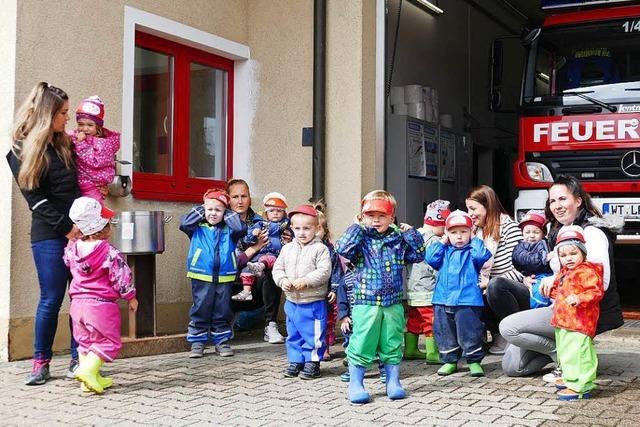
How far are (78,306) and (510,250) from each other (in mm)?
3424

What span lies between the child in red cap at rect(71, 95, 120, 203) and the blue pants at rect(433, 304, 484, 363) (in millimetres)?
2681

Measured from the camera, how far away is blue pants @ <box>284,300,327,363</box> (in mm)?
6402

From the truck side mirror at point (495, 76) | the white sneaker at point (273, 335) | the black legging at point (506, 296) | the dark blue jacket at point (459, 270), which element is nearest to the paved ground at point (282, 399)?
the black legging at point (506, 296)

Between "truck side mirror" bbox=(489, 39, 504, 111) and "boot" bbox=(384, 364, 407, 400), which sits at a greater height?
"truck side mirror" bbox=(489, 39, 504, 111)

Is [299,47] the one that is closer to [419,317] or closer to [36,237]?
[419,317]

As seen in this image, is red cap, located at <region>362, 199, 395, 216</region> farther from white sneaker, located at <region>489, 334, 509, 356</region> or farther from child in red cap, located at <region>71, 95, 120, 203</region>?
white sneaker, located at <region>489, 334, 509, 356</region>

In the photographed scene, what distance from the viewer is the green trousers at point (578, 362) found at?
18.3 ft

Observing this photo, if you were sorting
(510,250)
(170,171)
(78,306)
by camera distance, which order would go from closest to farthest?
(78,306), (510,250), (170,171)

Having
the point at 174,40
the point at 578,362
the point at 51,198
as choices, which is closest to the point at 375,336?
the point at 578,362

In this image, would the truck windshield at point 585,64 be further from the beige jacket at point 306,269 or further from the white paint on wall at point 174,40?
the beige jacket at point 306,269

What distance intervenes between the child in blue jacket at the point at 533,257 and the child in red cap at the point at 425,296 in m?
0.69

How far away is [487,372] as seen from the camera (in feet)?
Answer: 21.9

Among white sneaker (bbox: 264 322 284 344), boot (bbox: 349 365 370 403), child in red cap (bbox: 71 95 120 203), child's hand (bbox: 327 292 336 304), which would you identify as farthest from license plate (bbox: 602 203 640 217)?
child in red cap (bbox: 71 95 120 203)

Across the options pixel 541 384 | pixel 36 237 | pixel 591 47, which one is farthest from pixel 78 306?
pixel 591 47
